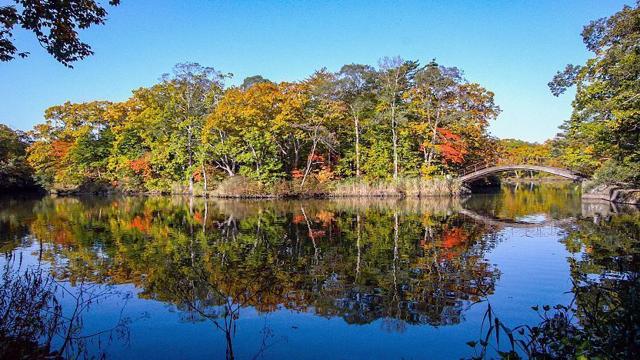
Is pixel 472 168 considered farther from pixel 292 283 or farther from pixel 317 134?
pixel 292 283

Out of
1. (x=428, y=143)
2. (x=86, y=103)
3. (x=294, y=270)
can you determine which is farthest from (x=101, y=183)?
(x=294, y=270)

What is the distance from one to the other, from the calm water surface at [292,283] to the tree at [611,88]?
216 inches

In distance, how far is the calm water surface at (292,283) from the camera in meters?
6.82

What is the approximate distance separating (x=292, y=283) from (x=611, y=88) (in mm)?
23050

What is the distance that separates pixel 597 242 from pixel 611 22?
15331 millimetres

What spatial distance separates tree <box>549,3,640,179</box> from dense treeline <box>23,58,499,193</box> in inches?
539

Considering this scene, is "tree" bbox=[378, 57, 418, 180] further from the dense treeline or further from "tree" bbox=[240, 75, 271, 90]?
"tree" bbox=[240, 75, 271, 90]

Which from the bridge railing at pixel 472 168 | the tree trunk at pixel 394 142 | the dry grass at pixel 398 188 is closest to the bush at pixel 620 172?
the dry grass at pixel 398 188

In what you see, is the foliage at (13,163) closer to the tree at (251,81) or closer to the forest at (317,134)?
the forest at (317,134)

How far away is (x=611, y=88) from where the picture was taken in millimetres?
23969

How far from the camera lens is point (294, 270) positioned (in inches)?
445

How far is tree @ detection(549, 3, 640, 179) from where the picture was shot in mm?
21250

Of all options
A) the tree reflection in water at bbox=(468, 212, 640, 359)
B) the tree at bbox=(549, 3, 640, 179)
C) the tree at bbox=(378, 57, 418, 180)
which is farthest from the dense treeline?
the tree reflection in water at bbox=(468, 212, 640, 359)

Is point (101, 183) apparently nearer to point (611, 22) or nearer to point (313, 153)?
point (313, 153)
